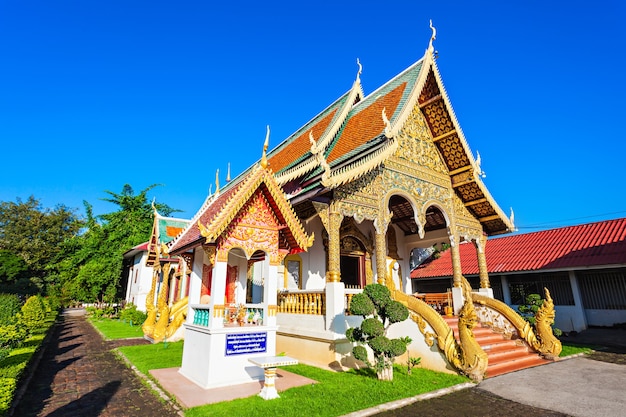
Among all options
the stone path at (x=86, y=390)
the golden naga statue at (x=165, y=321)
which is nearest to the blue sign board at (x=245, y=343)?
the stone path at (x=86, y=390)

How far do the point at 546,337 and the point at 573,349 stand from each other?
218cm

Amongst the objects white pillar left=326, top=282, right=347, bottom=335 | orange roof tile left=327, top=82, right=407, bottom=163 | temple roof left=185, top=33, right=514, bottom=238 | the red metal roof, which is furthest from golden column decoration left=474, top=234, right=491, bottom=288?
white pillar left=326, top=282, right=347, bottom=335

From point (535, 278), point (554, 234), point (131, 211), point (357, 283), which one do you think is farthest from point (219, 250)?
point (131, 211)

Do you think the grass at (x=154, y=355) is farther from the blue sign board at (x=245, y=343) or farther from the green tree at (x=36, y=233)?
the green tree at (x=36, y=233)

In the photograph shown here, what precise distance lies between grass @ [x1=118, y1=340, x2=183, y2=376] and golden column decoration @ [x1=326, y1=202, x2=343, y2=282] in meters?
3.85

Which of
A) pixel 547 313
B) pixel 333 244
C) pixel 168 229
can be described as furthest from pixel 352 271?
pixel 168 229

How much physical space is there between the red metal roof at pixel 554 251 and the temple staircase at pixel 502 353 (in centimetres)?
650

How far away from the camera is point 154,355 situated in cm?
862

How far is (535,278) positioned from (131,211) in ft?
90.9

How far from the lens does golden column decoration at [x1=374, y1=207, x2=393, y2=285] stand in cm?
822

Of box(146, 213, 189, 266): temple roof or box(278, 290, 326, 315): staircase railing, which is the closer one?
box(278, 290, 326, 315): staircase railing

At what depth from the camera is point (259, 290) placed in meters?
9.07

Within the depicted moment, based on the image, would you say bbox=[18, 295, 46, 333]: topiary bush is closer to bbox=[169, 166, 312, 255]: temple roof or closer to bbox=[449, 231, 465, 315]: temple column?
bbox=[169, 166, 312, 255]: temple roof

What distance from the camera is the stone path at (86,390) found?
474 cm
